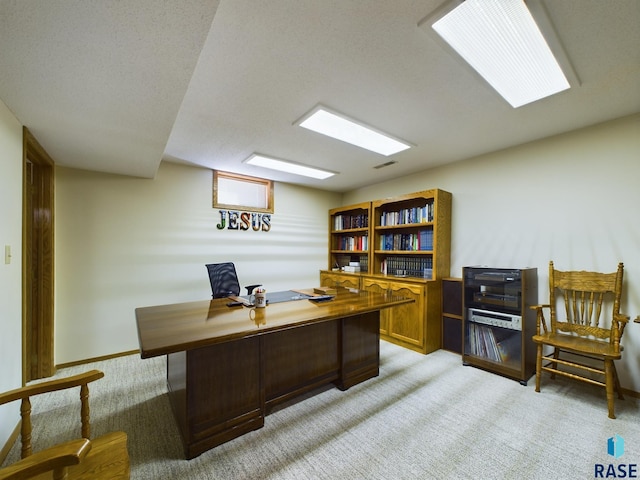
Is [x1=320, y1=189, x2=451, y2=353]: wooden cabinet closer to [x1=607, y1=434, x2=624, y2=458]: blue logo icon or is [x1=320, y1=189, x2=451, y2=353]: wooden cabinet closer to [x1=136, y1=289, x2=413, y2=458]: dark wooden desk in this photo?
[x1=136, y1=289, x2=413, y2=458]: dark wooden desk

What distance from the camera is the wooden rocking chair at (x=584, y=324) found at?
224 cm

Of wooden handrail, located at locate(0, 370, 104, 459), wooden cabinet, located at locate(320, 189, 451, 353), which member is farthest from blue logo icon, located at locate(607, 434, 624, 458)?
wooden handrail, located at locate(0, 370, 104, 459)

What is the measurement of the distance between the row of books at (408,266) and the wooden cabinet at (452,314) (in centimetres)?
29

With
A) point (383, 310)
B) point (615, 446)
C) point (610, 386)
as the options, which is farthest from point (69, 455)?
point (383, 310)

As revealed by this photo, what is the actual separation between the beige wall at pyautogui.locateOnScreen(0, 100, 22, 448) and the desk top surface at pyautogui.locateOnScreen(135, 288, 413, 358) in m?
0.75

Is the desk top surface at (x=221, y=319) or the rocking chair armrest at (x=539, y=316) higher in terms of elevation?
the desk top surface at (x=221, y=319)

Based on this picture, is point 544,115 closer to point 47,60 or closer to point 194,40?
point 194,40

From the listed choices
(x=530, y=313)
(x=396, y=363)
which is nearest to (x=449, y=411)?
(x=396, y=363)

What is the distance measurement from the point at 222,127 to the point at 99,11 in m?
1.52

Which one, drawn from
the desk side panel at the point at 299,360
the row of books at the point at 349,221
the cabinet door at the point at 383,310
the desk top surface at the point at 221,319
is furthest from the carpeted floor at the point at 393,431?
the row of books at the point at 349,221

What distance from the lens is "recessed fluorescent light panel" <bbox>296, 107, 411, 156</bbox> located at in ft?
7.88

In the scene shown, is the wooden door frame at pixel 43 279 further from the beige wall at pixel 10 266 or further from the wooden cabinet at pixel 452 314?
the wooden cabinet at pixel 452 314

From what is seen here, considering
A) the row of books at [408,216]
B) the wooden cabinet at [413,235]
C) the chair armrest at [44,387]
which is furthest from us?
the row of books at [408,216]

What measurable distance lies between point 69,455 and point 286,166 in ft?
11.1
